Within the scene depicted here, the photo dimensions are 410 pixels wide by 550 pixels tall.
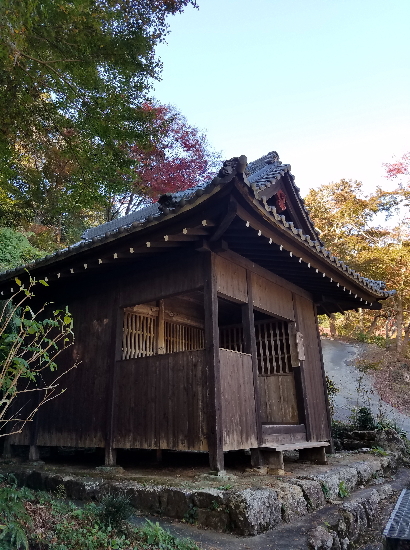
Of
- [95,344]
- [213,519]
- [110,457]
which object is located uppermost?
[95,344]

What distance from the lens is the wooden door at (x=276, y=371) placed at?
8461mm

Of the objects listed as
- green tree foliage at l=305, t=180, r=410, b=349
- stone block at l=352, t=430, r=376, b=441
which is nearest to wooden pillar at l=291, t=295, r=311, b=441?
stone block at l=352, t=430, r=376, b=441

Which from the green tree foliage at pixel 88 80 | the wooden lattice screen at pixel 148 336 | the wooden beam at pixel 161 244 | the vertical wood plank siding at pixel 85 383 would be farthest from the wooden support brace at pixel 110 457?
the green tree foliage at pixel 88 80

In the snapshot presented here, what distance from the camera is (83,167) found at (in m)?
10.0

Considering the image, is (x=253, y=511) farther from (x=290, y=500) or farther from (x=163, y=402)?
(x=163, y=402)

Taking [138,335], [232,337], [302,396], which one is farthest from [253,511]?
[232,337]

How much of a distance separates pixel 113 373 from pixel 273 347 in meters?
3.60

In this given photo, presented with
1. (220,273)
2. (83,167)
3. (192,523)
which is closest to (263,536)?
(192,523)

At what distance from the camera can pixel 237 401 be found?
5996 mm

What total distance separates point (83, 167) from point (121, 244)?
4.74 m

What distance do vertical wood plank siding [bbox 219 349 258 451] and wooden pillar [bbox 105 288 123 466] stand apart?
6.94 ft

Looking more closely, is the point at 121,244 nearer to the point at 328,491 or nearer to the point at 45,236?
the point at 328,491

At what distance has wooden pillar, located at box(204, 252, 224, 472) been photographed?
536 cm

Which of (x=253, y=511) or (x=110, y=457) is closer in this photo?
(x=253, y=511)
